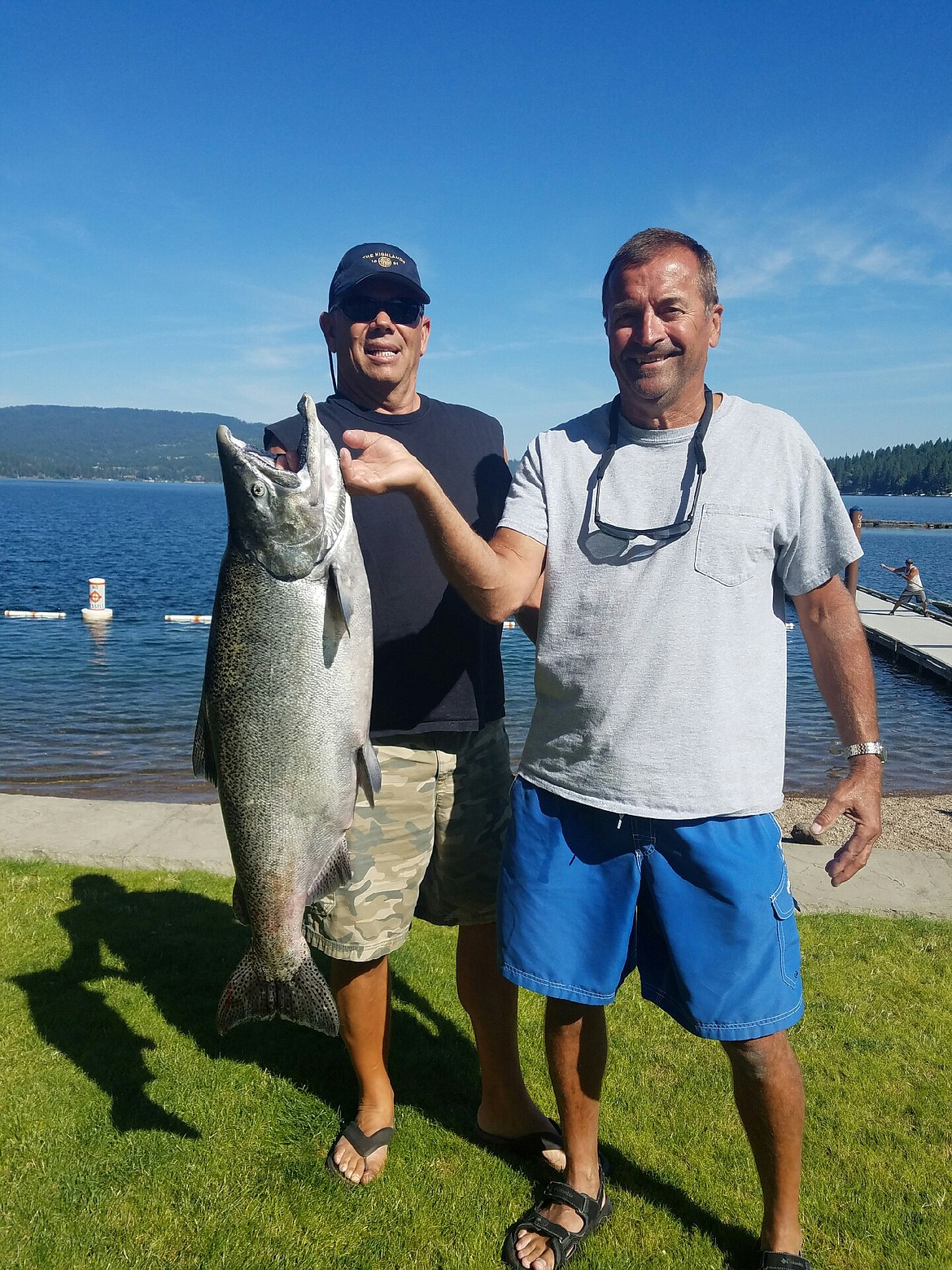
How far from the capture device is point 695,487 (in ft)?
9.77

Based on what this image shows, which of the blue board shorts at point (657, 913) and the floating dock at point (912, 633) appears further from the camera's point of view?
the floating dock at point (912, 633)

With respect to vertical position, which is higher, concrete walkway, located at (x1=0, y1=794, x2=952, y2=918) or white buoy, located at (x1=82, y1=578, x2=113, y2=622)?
concrete walkway, located at (x1=0, y1=794, x2=952, y2=918)

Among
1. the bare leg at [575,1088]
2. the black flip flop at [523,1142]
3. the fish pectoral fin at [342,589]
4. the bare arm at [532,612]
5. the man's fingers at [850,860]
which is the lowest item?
the black flip flop at [523,1142]

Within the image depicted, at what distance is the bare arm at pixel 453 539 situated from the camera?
2.69m

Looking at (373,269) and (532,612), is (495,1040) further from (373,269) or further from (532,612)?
(373,269)

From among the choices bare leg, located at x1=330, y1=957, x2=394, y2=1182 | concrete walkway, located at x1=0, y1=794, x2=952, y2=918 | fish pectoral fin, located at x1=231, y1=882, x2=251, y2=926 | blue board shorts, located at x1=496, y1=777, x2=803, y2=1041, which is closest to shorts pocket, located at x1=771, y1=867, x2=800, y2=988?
blue board shorts, located at x1=496, y1=777, x2=803, y2=1041

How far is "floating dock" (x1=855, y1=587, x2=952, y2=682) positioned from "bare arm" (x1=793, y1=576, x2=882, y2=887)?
19.9 m

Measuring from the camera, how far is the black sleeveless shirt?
11.5 feet

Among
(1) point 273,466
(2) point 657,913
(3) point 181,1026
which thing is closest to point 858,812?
(2) point 657,913

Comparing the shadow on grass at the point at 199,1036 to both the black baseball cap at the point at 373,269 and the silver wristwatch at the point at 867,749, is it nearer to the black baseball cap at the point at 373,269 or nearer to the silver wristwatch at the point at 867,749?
the silver wristwatch at the point at 867,749

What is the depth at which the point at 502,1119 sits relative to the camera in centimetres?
381

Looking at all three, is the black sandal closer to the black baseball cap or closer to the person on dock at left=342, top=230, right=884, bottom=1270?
the person on dock at left=342, top=230, right=884, bottom=1270

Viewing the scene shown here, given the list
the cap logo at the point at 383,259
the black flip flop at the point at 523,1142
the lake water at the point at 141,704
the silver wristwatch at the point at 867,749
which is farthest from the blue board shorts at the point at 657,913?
the lake water at the point at 141,704

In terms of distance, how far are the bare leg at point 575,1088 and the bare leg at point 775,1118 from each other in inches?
21.2
